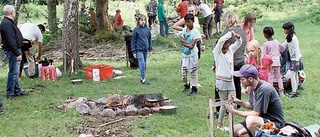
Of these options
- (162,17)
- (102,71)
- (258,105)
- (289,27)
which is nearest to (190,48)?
(289,27)

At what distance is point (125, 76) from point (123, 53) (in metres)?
3.21

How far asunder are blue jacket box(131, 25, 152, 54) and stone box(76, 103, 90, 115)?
2171 millimetres

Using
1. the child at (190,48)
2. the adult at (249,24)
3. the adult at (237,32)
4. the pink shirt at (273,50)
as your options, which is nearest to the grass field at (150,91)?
the child at (190,48)

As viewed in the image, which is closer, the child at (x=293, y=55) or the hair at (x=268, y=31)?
the hair at (x=268, y=31)

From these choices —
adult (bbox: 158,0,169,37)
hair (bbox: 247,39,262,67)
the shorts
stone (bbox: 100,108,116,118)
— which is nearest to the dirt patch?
stone (bbox: 100,108,116,118)

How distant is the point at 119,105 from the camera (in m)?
7.25

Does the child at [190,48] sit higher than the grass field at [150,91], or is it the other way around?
the child at [190,48]

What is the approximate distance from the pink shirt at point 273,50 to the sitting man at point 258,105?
290 centimetres

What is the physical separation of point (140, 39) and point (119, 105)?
82.6 inches

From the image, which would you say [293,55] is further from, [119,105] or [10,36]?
[10,36]

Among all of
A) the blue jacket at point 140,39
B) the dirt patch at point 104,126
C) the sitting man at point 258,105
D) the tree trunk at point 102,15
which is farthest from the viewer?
the tree trunk at point 102,15

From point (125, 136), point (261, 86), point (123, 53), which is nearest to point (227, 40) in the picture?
point (261, 86)

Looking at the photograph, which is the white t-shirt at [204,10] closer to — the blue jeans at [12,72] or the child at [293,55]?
the child at [293,55]

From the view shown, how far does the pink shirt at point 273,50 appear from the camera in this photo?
7684 mm
